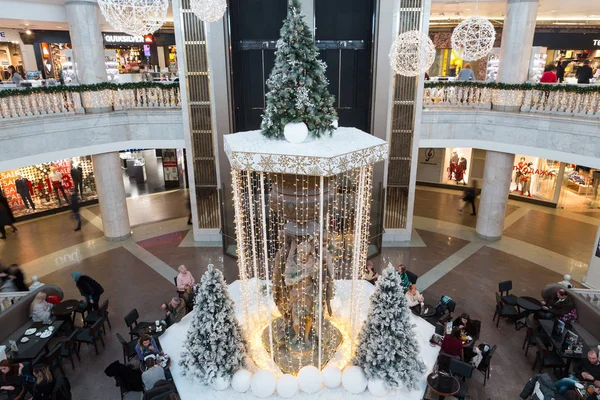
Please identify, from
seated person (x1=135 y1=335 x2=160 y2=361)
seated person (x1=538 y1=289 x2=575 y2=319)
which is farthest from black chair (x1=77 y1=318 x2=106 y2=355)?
seated person (x1=538 y1=289 x2=575 y2=319)

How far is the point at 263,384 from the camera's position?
635 cm

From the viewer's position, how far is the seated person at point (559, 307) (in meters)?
8.39

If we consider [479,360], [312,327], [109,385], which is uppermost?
[312,327]

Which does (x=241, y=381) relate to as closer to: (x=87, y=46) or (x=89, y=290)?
(x=89, y=290)

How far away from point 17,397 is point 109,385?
1517mm

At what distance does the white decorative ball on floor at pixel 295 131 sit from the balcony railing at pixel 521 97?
26.6 feet

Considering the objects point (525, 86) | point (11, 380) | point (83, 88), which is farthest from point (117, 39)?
point (525, 86)

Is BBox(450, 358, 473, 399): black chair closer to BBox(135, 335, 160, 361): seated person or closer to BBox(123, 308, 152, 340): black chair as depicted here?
BBox(135, 335, 160, 361): seated person

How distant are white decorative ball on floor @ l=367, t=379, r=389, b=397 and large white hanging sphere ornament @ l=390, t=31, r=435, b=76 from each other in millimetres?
6657

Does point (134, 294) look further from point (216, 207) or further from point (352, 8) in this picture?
point (352, 8)

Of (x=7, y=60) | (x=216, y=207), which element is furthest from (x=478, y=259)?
(x=7, y=60)

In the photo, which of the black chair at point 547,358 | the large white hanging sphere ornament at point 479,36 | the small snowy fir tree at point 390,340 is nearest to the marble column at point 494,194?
the large white hanging sphere ornament at point 479,36

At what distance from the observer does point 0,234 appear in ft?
46.1

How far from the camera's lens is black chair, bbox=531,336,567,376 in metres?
7.34
